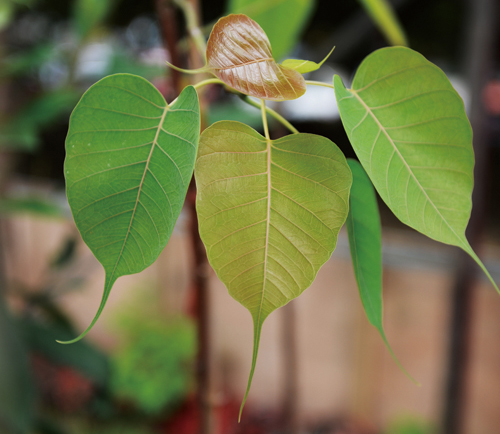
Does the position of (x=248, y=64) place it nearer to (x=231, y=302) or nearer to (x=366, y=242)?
(x=366, y=242)

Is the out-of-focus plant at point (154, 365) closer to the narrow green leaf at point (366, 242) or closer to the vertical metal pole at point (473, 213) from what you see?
the vertical metal pole at point (473, 213)

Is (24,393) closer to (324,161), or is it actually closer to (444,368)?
(324,161)

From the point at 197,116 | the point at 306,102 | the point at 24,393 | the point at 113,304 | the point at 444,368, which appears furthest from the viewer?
the point at 113,304

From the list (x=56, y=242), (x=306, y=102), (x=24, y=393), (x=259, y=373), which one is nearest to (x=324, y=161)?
(x=24, y=393)

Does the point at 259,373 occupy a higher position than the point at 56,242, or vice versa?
the point at 56,242

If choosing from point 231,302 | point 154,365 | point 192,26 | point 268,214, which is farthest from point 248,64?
point 154,365

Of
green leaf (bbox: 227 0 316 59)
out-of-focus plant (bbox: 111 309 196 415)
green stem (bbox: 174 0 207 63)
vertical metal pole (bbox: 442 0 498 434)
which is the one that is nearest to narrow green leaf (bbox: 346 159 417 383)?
green stem (bbox: 174 0 207 63)

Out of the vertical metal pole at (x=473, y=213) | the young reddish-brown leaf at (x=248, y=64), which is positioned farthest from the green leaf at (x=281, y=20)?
the vertical metal pole at (x=473, y=213)

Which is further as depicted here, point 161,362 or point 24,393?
point 161,362

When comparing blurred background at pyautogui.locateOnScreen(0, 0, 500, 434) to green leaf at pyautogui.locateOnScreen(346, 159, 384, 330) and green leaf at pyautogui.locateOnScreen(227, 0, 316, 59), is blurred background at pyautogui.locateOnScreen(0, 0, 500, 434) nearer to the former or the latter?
green leaf at pyautogui.locateOnScreen(227, 0, 316, 59)
